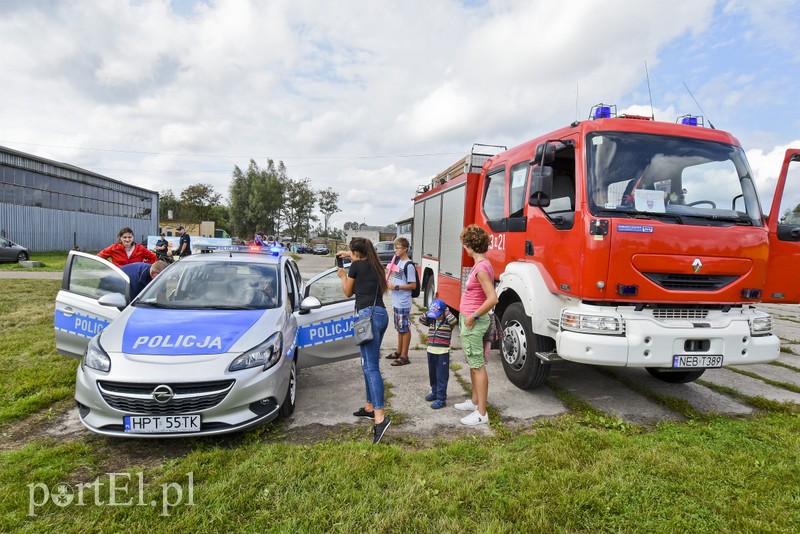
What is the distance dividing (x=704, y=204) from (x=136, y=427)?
5.02 meters

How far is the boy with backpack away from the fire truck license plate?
9.32 ft

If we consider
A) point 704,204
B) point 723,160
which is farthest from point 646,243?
point 723,160

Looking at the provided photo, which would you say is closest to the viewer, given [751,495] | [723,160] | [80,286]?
[751,495]

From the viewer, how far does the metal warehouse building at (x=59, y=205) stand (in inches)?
1005

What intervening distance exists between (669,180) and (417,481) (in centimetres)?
343

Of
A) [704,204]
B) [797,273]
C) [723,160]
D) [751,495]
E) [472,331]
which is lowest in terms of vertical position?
[751,495]

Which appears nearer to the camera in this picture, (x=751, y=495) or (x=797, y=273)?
(x=751, y=495)

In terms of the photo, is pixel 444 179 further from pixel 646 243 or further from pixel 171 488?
pixel 171 488

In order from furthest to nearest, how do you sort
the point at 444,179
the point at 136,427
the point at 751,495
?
the point at 444,179
the point at 136,427
the point at 751,495

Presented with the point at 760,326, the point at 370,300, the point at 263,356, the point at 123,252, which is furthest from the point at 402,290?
the point at 123,252

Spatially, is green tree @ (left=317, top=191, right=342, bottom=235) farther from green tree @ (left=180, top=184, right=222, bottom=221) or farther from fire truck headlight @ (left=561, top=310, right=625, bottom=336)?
fire truck headlight @ (left=561, top=310, right=625, bottom=336)

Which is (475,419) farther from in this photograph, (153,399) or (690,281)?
(153,399)

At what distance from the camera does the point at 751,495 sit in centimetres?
267

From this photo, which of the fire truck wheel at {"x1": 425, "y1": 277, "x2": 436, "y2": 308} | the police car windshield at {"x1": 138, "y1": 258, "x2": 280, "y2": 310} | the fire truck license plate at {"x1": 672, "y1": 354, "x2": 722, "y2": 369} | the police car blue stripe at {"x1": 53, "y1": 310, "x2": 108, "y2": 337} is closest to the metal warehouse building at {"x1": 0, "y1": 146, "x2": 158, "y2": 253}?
the police car blue stripe at {"x1": 53, "y1": 310, "x2": 108, "y2": 337}
